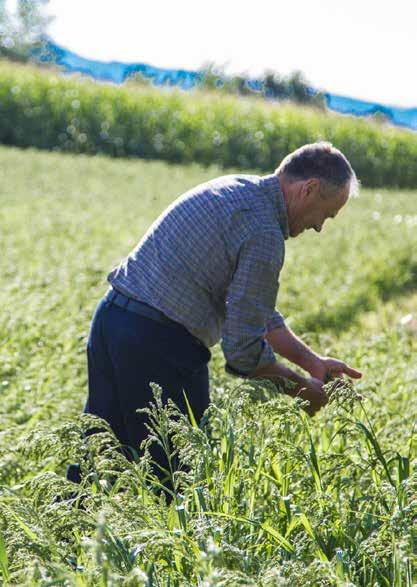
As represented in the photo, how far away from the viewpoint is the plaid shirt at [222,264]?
11.5ft

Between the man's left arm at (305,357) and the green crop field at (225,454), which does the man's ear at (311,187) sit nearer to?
the man's left arm at (305,357)

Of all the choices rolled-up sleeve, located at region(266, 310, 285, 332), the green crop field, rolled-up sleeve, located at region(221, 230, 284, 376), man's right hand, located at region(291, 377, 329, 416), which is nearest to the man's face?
rolled-up sleeve, located at region(221, 230, 284, 376)

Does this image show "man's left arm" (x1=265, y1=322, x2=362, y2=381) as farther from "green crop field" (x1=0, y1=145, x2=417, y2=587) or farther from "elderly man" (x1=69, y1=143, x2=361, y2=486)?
"green crop field" (x1=0, y1=145, x2=417, y2=587)

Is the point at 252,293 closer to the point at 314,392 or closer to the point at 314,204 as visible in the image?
the point at 314,204

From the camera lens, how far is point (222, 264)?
11.9 ft

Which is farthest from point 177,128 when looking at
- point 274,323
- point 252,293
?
point 252,293

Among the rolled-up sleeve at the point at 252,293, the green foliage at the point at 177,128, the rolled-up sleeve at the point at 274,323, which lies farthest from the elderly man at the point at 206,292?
the green foliage at the point at 177,128

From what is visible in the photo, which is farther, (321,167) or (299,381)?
(299,381)

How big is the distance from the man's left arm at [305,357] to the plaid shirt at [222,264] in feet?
0.95

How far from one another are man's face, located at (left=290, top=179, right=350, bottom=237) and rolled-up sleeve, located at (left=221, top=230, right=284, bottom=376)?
18 centimetres

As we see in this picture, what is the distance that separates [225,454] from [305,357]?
101cm

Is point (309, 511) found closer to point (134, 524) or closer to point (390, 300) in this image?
point (134, 524)

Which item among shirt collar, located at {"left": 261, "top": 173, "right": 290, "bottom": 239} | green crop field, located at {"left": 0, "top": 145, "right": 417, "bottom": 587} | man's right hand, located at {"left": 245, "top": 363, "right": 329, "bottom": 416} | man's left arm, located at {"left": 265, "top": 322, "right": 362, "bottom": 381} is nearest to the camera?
green crop field, located at {"left": 0, "top": 145, "right": 417, "bottom": 587}

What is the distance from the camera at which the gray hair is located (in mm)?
3523
